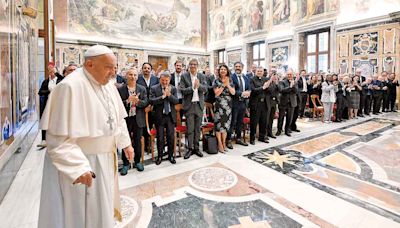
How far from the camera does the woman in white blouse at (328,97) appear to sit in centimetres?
799

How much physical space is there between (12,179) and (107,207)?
2798 mm

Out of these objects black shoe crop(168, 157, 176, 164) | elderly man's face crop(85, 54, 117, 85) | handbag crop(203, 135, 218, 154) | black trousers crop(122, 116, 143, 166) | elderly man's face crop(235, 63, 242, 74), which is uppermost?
elderly man's face crop(235, 63, 242, 74)

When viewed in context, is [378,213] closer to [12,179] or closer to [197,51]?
[12,179]

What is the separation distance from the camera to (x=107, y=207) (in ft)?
5.22

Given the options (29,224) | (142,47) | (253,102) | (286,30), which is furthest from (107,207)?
(142,47)

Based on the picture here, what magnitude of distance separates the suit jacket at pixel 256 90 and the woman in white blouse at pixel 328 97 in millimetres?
3846

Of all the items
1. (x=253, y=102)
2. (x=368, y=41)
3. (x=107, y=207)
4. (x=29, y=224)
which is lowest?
(x=29, y=224)

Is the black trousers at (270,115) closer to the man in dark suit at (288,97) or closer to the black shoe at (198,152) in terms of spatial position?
the man in dark suit at (288,97)

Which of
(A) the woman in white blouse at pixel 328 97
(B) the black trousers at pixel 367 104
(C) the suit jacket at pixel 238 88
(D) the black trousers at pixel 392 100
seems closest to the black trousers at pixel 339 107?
(A) the woman in white blouse at pixel 328 97

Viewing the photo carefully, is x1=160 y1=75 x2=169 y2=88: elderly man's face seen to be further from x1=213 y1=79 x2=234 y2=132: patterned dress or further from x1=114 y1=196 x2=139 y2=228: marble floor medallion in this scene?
x1=114 y1=196 x2=139 y2=228: marble floor medallion

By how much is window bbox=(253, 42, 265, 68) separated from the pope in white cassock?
47.8 feet

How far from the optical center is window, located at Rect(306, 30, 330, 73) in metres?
12.2

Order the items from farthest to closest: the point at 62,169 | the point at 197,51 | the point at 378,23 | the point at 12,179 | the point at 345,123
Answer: the point at 197,51 < the point at 378,23 < the point at 345,123 < the point at 12,179 < the point at 62,169

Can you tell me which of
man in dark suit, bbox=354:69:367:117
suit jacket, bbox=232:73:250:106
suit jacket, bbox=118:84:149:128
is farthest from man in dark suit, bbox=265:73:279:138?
man in dark suit, bbox=354:69:367:117
